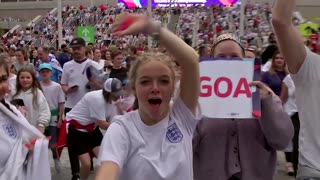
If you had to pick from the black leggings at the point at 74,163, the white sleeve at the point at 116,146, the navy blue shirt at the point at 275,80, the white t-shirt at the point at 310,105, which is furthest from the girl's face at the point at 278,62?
the white sleeve at the point at 116,146

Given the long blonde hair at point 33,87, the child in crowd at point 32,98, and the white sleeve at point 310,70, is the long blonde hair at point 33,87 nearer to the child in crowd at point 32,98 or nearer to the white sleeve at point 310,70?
the child in crowd at point 32,98

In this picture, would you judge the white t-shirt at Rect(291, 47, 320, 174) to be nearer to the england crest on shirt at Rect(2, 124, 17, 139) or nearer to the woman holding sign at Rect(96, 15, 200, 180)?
the woman holding sign at Rect(96, 15, 200, 180)

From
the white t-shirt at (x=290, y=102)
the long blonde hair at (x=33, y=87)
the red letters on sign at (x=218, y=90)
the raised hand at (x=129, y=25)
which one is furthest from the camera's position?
the white t-shirt at (x=290, y=102)

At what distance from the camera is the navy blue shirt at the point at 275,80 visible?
8.37 metres

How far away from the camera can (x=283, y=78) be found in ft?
27.9

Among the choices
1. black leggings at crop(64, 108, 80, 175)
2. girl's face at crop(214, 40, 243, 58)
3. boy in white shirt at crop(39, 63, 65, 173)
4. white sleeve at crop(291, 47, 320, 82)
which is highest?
girl's face at crop(214, 40, 243, 58)

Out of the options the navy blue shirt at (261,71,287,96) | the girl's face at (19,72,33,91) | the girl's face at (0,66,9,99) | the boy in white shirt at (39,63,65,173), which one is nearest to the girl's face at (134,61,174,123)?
the girl's face at (0,66,9,99)

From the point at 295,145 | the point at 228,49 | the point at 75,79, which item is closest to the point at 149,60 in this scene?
the point at 228,49

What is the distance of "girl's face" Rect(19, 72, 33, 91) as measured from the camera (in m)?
7.40

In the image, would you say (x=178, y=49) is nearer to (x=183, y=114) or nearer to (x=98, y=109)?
(x=183, y=114)

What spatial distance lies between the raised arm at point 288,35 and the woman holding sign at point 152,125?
2.63ft

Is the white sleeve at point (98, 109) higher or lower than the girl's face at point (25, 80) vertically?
lower

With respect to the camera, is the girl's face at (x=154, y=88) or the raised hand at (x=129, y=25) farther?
the girl's face at (x=154, y=88)

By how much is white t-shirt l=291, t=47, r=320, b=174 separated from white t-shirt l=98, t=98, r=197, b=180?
985 mm
